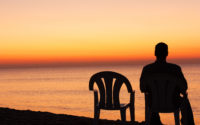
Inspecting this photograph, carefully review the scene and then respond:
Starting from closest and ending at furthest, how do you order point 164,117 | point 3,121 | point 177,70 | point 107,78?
1. point 177,70
2. point 107,78
3. point 3,121
4. point 164,117

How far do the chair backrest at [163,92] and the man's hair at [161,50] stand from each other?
279 mm

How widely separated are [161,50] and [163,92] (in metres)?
0.59

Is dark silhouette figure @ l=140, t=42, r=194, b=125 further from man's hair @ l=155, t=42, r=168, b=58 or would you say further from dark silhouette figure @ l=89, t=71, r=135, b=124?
dark silhouette figure @ l=89, t=71, r=135, b=124

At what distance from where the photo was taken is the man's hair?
16.9 ft

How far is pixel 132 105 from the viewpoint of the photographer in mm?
6059

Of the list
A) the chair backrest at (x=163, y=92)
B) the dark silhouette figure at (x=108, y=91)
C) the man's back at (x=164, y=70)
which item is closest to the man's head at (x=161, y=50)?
the man's back at (x=164, y=70)

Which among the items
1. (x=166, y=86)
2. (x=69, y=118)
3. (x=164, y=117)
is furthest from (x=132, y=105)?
(x=164, y=117)

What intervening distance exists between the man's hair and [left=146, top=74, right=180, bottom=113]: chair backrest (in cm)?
28

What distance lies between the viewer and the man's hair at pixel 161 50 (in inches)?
203

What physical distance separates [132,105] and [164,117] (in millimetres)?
→ 13896

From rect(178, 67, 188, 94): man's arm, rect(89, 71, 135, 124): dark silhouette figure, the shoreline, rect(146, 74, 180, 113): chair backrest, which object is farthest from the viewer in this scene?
the shoreline

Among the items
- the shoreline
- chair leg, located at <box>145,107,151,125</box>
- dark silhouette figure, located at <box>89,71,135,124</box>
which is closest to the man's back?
chair leg, located at <box>145,107,151,125</box>

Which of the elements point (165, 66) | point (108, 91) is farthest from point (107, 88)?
point (165, 66)

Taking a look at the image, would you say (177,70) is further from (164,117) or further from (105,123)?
(164,117)
